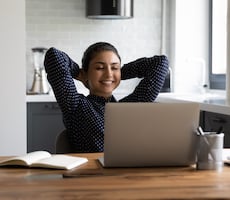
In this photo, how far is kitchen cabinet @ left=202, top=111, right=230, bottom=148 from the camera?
291 centimetres

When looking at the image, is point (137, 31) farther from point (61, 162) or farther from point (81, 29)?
point (61, 162)

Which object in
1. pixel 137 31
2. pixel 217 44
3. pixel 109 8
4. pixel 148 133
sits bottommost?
pixel 148 133

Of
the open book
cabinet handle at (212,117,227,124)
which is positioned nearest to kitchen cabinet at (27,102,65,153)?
cabinet handle at (212,117,227,124)

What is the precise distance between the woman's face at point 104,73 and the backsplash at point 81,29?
2169 millimetres

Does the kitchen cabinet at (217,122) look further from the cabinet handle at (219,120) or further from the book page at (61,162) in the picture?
the book page at (61,162)

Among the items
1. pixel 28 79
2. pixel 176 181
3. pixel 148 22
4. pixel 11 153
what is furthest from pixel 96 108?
pixel 148 22

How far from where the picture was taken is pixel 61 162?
1.63m

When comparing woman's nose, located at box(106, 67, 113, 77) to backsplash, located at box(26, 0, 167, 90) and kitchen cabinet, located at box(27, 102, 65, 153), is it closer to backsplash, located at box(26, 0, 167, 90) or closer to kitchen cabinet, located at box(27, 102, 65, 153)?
kitchen cabinet, located at box(27, 102, 65, 153)

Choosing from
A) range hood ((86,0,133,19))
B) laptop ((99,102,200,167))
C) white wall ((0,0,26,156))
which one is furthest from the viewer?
range hood ((86,0,133,19))

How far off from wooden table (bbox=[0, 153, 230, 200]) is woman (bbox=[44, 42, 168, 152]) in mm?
530

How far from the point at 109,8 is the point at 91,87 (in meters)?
2.02

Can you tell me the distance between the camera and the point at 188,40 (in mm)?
4684

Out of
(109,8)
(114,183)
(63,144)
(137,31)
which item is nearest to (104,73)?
Answer: (63,144)

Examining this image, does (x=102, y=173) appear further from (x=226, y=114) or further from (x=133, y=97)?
(x=226, y=114)
